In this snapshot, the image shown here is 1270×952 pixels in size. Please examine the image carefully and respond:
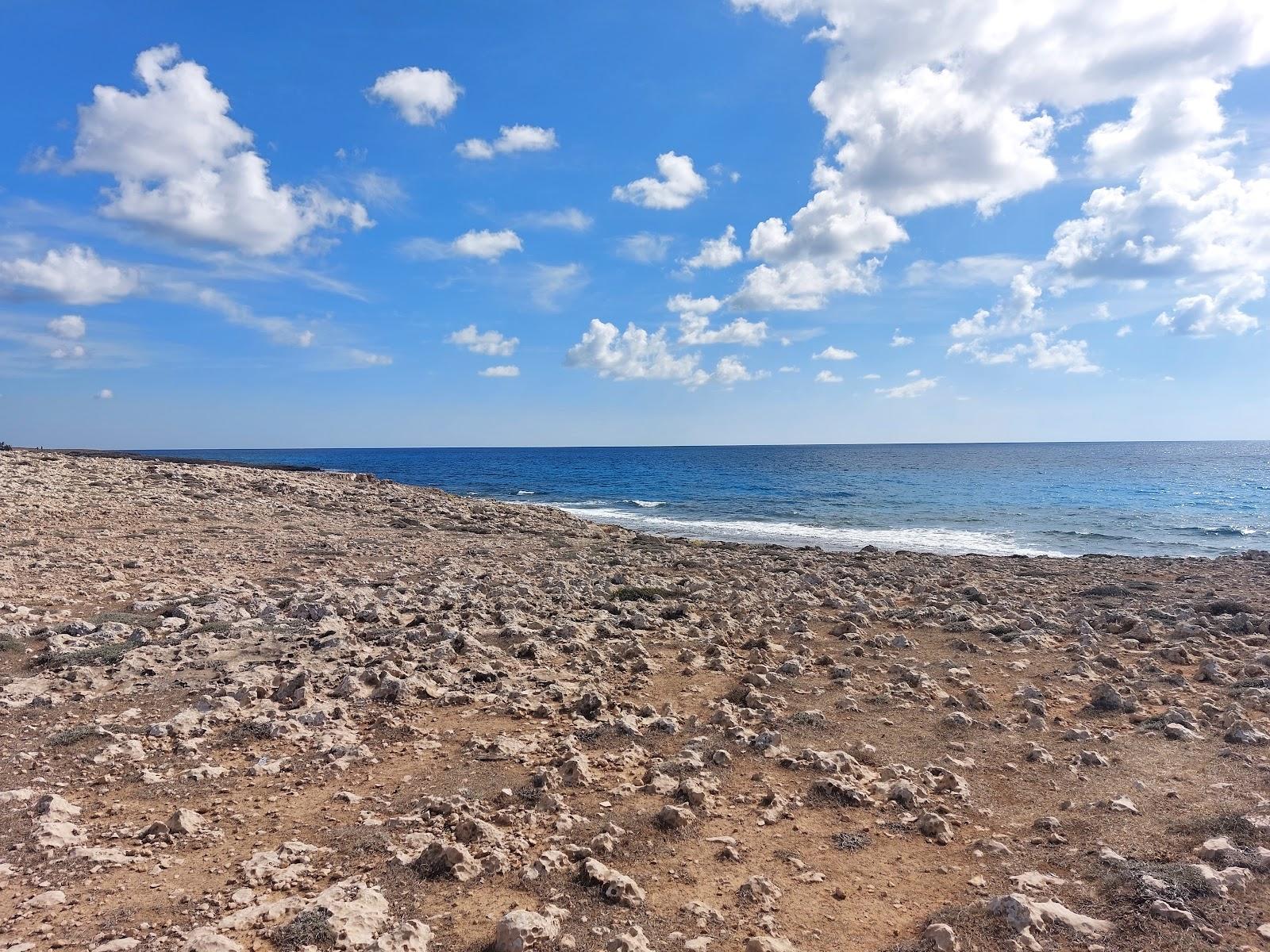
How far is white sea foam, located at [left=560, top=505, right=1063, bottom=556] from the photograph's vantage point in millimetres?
30109

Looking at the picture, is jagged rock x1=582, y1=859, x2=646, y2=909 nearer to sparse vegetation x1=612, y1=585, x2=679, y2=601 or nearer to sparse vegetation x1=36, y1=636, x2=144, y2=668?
sparse vegetation x1=36, y1=636, x2=144, y2=668

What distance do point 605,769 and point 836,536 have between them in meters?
29.1

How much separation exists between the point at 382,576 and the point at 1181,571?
913 inches

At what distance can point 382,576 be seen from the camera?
1431 centimetres

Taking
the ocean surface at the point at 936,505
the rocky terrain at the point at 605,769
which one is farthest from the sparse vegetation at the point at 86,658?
the ocean surface at the point at 936,505

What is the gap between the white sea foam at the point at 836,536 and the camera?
98.8 feet

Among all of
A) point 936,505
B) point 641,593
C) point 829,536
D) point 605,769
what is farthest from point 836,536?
point 605,769

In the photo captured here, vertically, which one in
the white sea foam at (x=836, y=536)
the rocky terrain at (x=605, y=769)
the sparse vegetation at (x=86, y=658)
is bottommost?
the white sea foam at (x=836, y=536)

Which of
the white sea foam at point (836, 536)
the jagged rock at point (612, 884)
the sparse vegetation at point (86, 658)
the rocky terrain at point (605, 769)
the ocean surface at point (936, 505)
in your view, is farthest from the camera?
the ocean surface at point (936, 505)

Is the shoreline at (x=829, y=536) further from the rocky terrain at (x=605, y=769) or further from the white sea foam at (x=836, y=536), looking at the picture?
the rocky terrain at (x=605, y=769)

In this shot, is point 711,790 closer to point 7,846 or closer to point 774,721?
point 774,721

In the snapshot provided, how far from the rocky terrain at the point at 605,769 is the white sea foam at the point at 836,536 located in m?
16.7

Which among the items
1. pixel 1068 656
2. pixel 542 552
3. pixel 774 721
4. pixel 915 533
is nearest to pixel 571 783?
pixel 774 721

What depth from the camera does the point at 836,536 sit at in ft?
110
